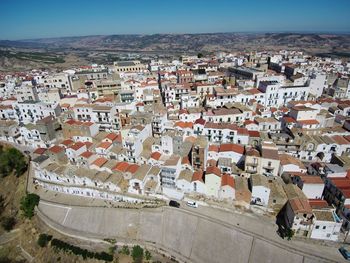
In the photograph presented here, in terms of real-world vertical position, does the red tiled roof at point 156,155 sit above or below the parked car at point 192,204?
above

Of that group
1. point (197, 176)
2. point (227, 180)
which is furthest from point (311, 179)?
point (197, 176)

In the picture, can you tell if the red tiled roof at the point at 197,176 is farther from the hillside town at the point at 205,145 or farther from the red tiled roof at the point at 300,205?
the red tiled roof at the point at 300,205

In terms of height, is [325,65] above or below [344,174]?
above

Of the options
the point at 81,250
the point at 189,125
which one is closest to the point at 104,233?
the point at 81,250

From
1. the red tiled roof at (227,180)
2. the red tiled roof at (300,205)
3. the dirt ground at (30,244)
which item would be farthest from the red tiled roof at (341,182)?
the dirt ground at (30,244)

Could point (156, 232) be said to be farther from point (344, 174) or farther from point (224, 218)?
point (344, 174)

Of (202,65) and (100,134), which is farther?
(202,65)
